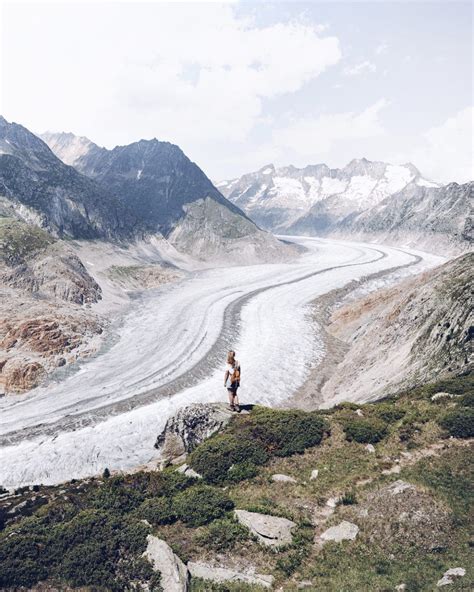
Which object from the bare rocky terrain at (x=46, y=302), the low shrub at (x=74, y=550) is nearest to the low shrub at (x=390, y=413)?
the low shrub at (x=74, y=550)

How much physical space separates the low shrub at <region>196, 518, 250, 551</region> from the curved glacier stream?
19039mm

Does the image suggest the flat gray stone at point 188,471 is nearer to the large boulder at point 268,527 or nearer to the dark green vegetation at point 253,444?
the dark green vegetation at point 253,444

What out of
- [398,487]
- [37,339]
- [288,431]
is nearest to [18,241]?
[37,339]

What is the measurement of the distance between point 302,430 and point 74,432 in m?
22.4

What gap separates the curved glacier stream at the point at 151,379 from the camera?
33.8 meters

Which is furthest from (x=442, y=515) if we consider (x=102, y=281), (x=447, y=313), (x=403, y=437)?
(x=102, y=281)

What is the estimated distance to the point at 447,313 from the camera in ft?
117

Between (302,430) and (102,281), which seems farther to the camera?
(102,281)

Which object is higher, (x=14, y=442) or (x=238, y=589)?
(x=238, y=589)

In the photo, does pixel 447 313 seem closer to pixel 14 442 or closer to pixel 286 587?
pixel 286 587

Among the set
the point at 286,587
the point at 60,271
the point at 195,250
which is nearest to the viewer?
the point at 286,587

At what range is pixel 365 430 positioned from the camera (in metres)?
20.9

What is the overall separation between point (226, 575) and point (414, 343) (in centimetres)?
2903

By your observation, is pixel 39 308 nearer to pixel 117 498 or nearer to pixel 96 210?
pixel 117 498
